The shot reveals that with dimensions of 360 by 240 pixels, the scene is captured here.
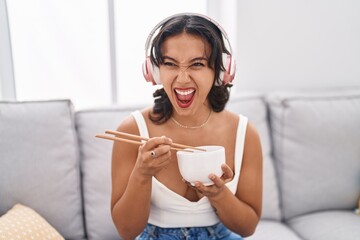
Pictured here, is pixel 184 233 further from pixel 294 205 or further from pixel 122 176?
pixel 294 205

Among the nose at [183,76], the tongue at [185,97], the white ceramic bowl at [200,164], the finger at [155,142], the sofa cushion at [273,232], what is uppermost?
the nose at [183,76]

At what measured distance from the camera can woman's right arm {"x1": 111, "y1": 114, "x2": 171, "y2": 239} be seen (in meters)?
0.89

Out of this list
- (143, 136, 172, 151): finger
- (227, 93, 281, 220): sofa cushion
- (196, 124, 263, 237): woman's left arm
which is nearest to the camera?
(143, 136, 172, 151): finger

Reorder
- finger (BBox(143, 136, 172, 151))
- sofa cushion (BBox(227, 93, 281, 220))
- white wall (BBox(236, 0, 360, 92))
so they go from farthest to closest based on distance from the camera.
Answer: white wall (BBox(236, 0, 360, 92))
sofa cushion (BBox(227, 93, 281, 220))
finger (BBox(143, 136, 172, 151))

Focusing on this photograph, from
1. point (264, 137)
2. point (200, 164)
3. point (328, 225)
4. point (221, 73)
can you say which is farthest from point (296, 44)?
point (200, 164)

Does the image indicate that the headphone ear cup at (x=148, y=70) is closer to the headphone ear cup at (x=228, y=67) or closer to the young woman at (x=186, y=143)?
the young woman at (x=186, y=143)

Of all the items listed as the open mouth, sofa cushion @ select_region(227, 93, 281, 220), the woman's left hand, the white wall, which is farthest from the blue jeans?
the white wall

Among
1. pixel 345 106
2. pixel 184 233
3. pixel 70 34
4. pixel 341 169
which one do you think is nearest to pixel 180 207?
pixel 184 233

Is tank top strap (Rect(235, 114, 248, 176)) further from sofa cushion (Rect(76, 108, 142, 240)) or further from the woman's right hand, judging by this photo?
sofa cushion (Rect(76, 108, 142, 240))

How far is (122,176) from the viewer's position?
1.09 m

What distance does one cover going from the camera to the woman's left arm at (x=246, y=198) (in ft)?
3.52

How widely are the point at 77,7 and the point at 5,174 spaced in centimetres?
83

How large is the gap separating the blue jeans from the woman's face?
1.14 feet

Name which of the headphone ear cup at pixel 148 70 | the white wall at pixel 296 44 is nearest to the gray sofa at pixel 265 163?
the white wall at pixel 296 44
